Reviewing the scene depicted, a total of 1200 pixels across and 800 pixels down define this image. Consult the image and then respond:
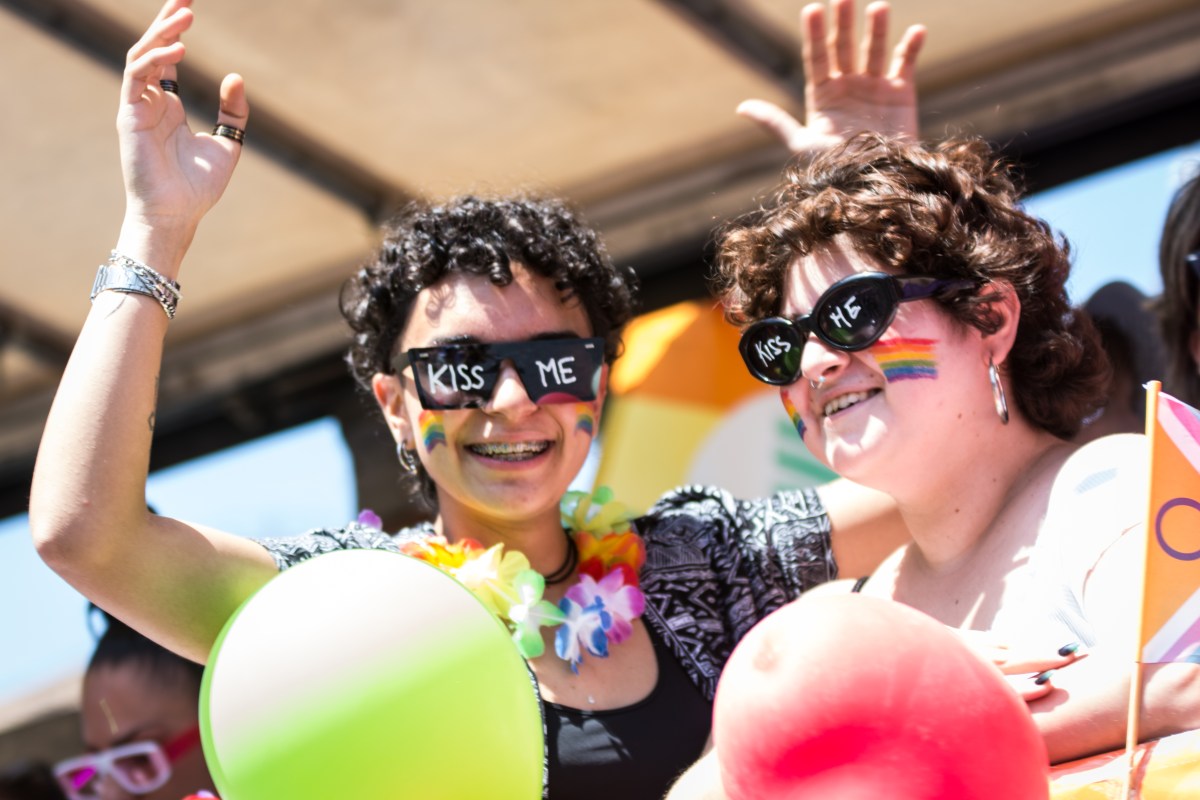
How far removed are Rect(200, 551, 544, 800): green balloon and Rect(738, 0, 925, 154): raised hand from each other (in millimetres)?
1279

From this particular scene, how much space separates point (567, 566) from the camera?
93.5 inches

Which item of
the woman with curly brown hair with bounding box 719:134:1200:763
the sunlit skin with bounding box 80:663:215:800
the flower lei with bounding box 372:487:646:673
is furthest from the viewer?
the sunlit skin with bounding box 80:663:215:800

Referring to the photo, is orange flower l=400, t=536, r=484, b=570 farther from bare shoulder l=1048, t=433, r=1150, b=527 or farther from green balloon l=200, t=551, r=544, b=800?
bare shoulder l=1048, t=433, r=1150, b=527

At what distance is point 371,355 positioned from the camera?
243 cm

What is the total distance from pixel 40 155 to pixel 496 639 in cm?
307

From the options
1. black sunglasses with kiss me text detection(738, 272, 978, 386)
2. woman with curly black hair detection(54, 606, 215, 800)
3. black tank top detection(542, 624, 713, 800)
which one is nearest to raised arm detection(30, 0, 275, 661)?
black tank top detection(542, 624, 713, 800)

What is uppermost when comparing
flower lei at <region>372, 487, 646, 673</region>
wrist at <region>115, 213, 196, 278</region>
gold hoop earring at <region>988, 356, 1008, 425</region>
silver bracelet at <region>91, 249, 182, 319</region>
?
wrist at <region>115, 213, 196, 278</region>

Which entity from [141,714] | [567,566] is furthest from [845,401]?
[141,714]

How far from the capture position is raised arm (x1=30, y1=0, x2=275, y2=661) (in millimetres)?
1787

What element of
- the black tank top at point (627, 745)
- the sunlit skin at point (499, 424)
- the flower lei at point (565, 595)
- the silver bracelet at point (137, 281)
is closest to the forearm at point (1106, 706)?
the black tank top at point (627, 745)

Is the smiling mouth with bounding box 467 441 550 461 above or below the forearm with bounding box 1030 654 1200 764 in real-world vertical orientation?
above

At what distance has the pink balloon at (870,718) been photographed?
130cm

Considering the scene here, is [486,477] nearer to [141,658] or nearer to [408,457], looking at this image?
[408,457]

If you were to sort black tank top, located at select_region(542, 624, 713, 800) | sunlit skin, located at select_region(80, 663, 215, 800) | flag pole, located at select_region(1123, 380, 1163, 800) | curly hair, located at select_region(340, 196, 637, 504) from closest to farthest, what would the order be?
flag pole, located at select_region(1123, 380, 1163, 800) < black tank top, located at select_region(542, 624, 713, 800) < curly hair, located at select_region(340, 196, 637, 504) < sunlit skin, located at select_region(80, 663, 215, 800)
